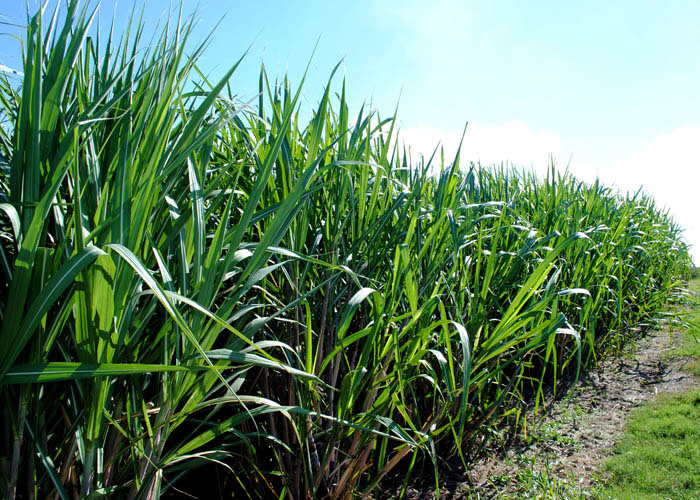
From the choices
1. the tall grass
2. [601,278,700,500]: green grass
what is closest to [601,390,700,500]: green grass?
[601,278,700,500]: green grass

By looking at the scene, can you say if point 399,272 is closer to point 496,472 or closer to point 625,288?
point 496,472

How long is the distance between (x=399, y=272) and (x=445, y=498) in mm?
907

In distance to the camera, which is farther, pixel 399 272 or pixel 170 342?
pixel 399 272

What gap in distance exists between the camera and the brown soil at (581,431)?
5.52 feet

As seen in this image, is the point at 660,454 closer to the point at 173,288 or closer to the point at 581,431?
the point at 581,431

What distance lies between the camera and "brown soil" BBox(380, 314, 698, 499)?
5.52 ft

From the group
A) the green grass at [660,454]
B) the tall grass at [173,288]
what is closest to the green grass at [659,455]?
the green grass at [660,454]

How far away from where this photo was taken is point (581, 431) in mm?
2117

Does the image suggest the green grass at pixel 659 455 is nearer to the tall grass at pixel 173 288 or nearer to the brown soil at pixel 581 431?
the brown soil at pixel 581 431

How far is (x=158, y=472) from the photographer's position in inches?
33.0

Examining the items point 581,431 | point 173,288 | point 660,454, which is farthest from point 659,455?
point 173,288

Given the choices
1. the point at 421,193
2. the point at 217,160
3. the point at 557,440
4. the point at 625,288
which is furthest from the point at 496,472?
the point at 625,288

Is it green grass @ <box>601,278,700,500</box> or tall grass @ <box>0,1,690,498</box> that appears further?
green grass @ <box>601,278,700,500</box>

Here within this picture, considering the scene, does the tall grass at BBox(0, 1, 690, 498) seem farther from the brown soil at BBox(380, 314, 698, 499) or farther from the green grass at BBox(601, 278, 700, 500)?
the green grass at BBox(601, 278, 700, 500)
